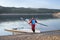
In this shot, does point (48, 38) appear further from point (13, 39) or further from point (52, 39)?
point (13, 39)

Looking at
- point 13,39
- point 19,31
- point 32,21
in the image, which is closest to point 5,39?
point 13,39

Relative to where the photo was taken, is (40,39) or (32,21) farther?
(32,21)

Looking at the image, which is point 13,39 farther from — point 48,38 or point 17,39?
point 48,38

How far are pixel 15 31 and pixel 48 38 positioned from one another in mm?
10313

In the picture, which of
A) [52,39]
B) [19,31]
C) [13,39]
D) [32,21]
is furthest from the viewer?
[19,31]

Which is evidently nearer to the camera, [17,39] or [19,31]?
[17,39]

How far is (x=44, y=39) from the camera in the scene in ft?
45.4

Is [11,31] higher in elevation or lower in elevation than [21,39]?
lower

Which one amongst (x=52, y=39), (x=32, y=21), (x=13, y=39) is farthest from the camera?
(x=32, y=21)

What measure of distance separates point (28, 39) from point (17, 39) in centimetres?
75

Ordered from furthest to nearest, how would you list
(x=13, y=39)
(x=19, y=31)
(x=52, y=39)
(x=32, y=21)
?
(x=19, y=31), (x=32, y=21), (x=13, y=39), (x=52, y=39)

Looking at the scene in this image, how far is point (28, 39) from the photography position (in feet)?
46.5

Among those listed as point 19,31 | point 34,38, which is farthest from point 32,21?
point 34,38

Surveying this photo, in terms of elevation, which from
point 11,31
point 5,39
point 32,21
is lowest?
point 11,31
